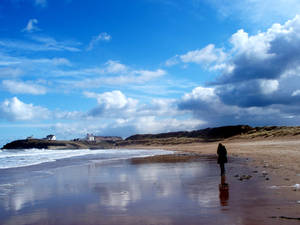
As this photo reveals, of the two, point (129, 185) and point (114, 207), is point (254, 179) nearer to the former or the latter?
point (129, 185)

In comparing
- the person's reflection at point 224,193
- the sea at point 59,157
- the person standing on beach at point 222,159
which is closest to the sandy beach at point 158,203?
the person's reflection at point 224,193

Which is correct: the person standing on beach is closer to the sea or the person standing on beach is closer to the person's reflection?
the person's reflection

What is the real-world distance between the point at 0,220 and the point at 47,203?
2.07 meters

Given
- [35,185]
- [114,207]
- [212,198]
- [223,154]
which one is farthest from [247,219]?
[35,185]

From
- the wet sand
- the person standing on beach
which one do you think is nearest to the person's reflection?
the wet sand

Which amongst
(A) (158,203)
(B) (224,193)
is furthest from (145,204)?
(B) (224,193)

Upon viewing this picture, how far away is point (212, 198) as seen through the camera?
950cm

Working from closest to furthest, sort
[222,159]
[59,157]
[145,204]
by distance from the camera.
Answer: [145,204] < [222,159] < [59,157]

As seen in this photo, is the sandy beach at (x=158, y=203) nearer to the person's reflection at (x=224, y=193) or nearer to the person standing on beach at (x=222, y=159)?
the person's reflection at (x=224, y=193)

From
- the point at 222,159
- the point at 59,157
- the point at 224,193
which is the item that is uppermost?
the point at 222,159

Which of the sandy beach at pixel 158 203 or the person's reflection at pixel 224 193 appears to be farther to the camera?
the person's reflection at pixel 224 193

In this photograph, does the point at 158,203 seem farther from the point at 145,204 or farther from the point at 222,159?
the point at 222,159

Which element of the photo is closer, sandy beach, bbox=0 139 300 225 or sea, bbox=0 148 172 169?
sandy beach, bbox=0 139 300 225

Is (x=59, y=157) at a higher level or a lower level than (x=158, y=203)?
lower
